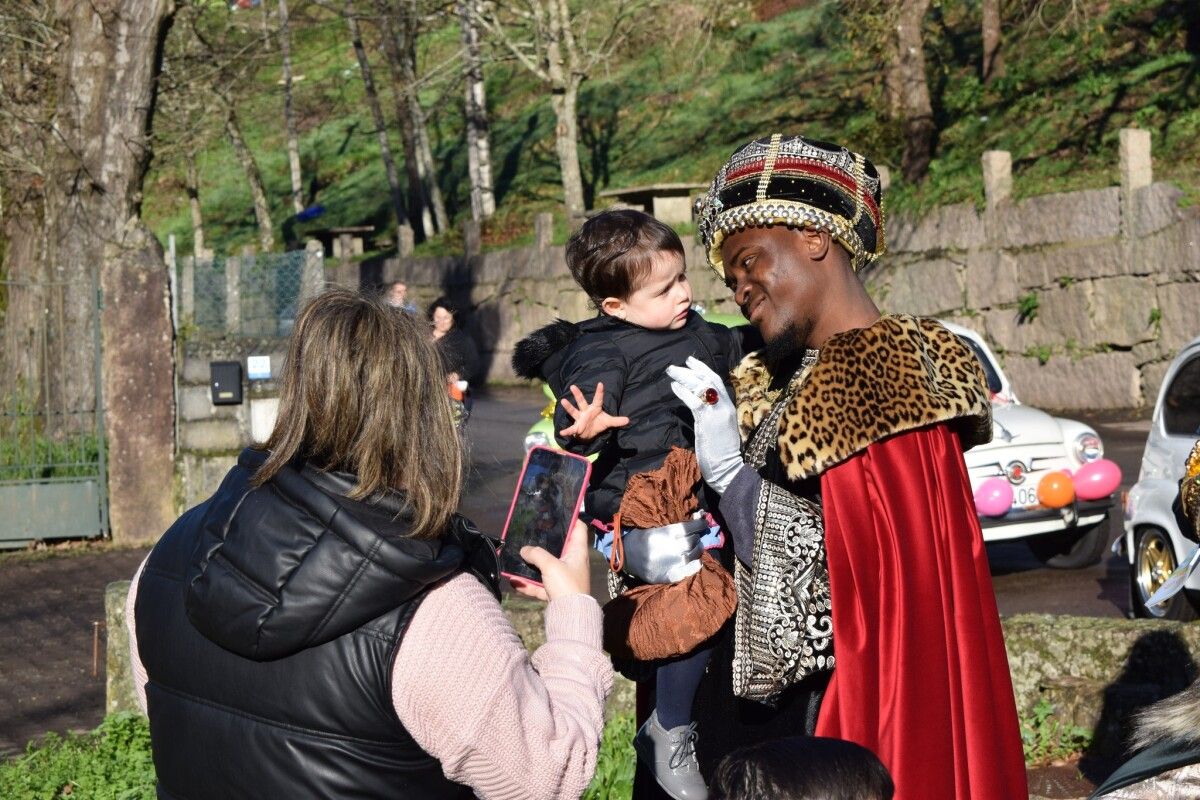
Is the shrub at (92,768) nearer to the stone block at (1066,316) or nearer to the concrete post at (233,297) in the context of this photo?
the concrete post at (233,297)

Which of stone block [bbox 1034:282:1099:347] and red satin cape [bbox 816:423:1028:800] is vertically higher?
stone block [bbox 1034:282:1099:347]

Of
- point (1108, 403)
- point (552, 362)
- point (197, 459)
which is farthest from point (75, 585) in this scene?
point (1108, 403)

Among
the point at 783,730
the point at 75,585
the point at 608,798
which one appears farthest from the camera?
the point at 75,585

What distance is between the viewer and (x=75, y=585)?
10.8 m

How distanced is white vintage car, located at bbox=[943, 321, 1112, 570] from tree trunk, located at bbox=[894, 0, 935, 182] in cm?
1060

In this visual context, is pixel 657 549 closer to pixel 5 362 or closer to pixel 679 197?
pixel 5 362

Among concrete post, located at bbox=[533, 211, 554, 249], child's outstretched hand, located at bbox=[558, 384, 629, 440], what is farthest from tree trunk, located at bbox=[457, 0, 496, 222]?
child's outstretched hand, located at bbox=[558, 384, 629, 440]

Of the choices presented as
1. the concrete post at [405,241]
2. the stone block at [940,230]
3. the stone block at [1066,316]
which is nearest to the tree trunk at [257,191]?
the concrete post at [405,241]

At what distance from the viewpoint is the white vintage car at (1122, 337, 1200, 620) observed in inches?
324

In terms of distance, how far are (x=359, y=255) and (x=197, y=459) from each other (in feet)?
73.4

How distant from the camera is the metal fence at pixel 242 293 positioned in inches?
494

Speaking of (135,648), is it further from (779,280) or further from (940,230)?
(940,230)

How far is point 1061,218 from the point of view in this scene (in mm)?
17609

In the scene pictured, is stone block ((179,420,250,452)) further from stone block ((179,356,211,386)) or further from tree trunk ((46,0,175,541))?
stone block ((179,356,211,386))
